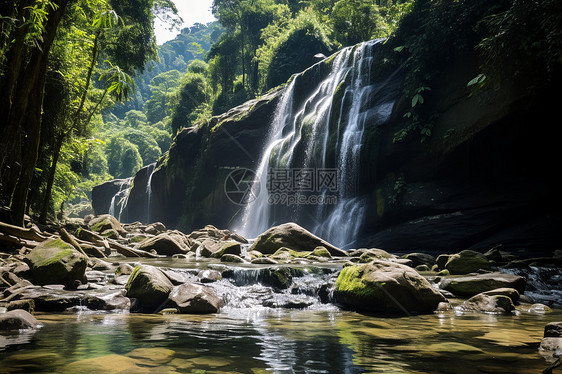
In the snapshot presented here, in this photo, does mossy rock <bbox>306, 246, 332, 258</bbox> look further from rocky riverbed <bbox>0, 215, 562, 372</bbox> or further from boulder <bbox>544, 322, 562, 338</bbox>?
boulder <bbox>544, 322, 562, 338</bbox>

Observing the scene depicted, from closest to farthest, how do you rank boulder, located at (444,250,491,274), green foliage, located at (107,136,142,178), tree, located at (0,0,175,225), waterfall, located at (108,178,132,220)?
tree, located at (0,0,175,225) → boulder, located at (444,250,491,274) → waterfall, located at (108,178,132,220) → green foliage, located at (107,136,142,178)

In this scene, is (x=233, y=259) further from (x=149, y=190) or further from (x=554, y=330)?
(x=149, y=190)

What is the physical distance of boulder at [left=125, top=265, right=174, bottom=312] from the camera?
5.38 m

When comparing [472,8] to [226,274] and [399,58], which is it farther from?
[226,274]

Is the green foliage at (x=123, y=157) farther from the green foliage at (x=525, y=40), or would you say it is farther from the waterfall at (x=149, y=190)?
the green foliage at (x=525, y=40)

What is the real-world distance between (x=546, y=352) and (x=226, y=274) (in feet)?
17.8

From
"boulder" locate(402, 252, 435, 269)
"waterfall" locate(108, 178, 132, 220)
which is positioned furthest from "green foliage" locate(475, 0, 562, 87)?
"waterfall" locate(108, 178, 132, 220)

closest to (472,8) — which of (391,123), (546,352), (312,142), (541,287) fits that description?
(391,123)

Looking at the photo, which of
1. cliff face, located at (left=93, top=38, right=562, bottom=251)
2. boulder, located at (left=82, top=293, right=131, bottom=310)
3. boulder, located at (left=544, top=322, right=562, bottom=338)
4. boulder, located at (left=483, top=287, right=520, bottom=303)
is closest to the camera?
boulder, located at (left=544, top=322, right=562, bottom=338)

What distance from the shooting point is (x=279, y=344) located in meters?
3.58

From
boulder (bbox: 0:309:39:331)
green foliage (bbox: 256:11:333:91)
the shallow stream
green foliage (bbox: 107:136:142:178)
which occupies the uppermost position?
green foliage (bbox: 256:11:333:91)

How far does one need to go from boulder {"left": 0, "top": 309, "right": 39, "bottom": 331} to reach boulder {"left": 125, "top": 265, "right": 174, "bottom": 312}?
1.60 m

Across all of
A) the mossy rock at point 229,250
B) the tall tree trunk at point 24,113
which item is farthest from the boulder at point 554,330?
the tall tree trunk at point 24,113

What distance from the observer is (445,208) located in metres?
13.2
